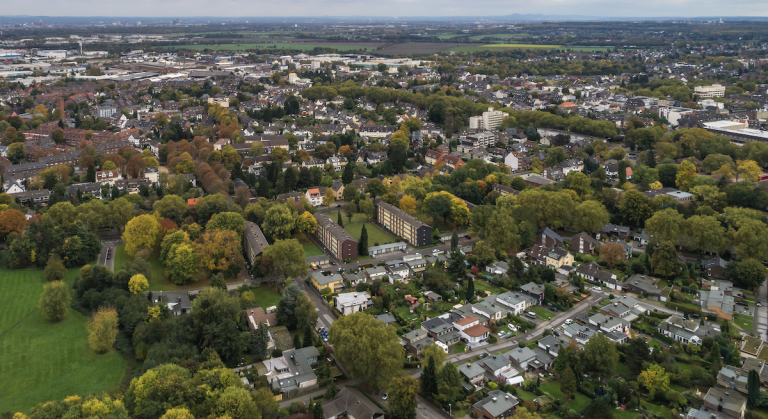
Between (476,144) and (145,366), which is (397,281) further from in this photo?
(476,144)

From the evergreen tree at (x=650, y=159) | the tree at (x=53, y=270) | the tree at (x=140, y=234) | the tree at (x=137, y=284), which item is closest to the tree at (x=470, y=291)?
the tree at (x=137, y=284)

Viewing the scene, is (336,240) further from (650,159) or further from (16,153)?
(16,153)

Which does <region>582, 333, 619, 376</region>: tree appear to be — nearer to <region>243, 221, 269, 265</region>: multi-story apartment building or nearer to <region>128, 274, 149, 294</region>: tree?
<region>243, 221, 269, 265</region>: multi-story apartment building

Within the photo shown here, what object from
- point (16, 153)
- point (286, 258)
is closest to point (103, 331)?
point (286, 258)

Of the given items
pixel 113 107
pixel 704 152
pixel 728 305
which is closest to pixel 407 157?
pixel 704 152

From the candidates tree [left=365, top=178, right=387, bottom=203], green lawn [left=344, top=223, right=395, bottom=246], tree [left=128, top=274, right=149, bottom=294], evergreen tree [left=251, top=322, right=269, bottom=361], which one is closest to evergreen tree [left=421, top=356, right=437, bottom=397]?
evergreen tree [left=251, top=322, right=269, bottom=361]

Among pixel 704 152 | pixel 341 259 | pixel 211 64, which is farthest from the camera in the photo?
pixel 211 64
